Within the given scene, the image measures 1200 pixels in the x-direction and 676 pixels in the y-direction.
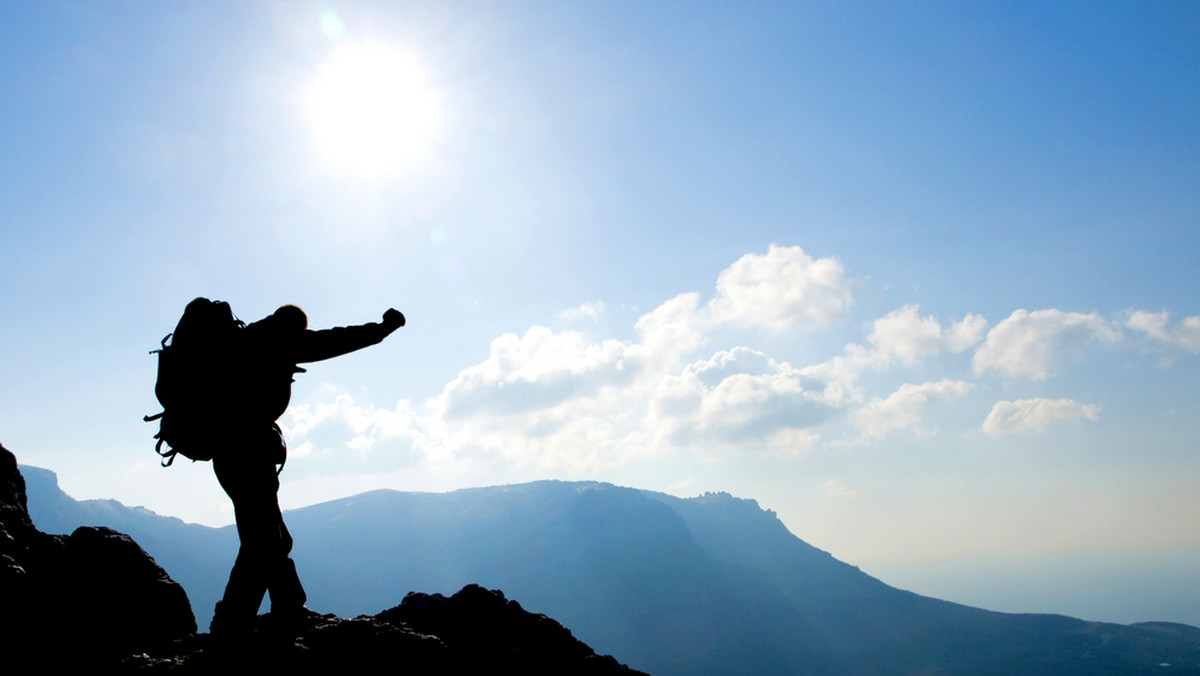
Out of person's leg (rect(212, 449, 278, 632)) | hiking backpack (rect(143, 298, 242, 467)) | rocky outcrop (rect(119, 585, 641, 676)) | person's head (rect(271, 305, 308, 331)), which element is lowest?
rocky outcrop (rect(119, 585, 641, 676))

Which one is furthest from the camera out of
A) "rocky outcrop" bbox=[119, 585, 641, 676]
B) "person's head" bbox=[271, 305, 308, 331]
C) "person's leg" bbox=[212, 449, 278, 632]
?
"person's head" bbox=[271, 305, 308, 331]

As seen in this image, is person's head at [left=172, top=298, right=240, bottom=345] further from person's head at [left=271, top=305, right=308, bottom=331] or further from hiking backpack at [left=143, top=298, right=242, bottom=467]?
person's head at [left=271, top=305, right=308, bottom=331]

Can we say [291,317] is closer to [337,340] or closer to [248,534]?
[337,340]

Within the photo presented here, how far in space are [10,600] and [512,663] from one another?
6780 millimetres

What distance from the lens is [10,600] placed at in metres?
7.89

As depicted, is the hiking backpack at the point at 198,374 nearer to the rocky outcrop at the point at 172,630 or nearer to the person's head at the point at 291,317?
the person's head at the point at 291,317

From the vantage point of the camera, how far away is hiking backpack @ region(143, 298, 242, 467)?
696 cm

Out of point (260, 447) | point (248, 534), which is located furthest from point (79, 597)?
point (260, 447)

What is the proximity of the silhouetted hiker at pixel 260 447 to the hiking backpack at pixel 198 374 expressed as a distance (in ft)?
0.32

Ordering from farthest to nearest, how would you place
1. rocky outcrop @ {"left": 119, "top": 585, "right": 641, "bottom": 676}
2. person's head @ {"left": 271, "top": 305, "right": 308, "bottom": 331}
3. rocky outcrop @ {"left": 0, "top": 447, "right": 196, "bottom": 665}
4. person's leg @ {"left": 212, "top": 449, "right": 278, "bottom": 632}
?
rocky outcrop @ {"left": 0, "top": 447, "right": 196, "bottom": 665}
person's head @ {"left": 271, "top": 305, "right": 308, "bottom": 331}
person's leg @ {"left": 212, "top": 449, "right": 278, "bottom": 632}
rocky outcrop @ {"left": 119, "top": 585, "right": 641, "bottom": 676}

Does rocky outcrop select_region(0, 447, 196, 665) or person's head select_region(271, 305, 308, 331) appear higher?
person's head select_region(271, 305, 308, 331)

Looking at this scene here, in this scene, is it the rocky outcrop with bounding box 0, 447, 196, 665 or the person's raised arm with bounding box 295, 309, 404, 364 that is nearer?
the person's raised arm with bounding box 295, 309, 404, 364

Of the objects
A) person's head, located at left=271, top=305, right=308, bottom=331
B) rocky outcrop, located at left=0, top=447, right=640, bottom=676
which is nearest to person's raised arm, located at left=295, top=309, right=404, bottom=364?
person's head, located at left=271, top=305, right=308, bottom=331

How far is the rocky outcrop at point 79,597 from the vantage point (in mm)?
7723
